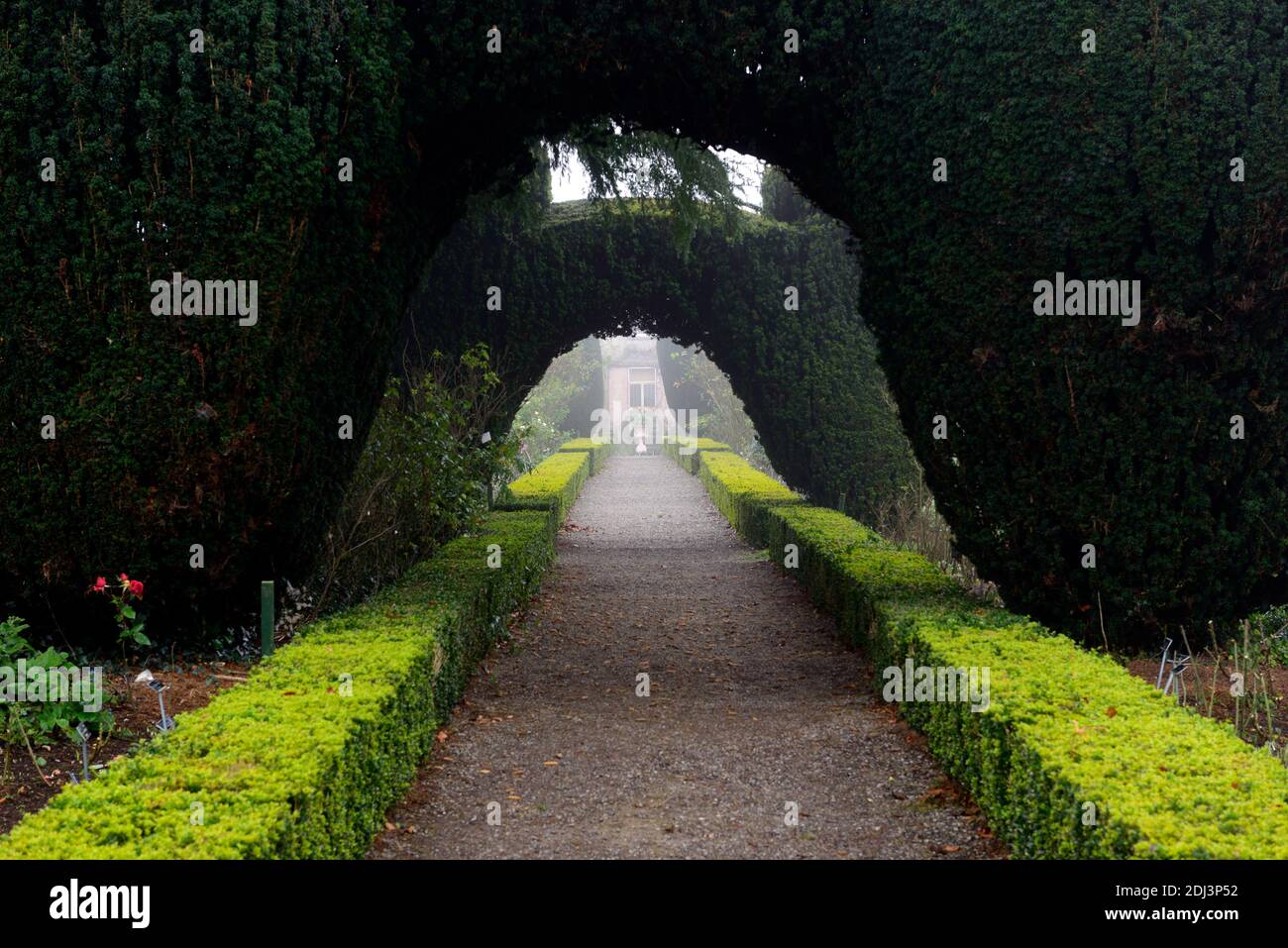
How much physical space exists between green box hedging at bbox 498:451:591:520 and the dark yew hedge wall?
5.02 feet

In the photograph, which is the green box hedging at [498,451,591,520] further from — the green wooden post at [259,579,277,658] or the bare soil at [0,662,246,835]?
the bare soil at [0,662,246,835]

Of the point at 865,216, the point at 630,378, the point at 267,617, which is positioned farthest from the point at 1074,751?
the point at 630,378

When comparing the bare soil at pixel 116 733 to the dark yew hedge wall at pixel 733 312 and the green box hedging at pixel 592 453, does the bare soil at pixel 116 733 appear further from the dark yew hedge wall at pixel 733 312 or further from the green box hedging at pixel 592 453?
the green box hedging at pixel 592 453

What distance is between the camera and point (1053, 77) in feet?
22.8

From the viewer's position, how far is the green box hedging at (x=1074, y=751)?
345 cm

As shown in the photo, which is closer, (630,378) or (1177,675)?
(1177,675)

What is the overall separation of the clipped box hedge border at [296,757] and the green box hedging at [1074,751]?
247 cm

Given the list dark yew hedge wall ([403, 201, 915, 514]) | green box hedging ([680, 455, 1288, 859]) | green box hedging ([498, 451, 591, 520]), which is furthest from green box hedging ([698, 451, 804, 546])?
green box hedging ([680, 455, 1288, 859])

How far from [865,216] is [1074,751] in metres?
4.47

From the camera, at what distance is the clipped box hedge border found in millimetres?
3373

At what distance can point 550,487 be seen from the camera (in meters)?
17.9

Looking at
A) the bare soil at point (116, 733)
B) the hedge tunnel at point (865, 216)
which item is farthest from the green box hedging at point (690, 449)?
the bare soil at point (116, 733)

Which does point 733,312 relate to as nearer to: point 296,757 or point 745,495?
point 745,495
